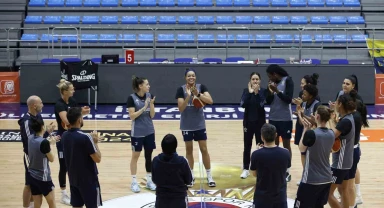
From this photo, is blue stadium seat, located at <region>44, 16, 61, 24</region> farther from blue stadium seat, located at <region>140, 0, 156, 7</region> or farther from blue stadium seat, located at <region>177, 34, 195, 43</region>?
blue stadium seat, located at <region>177, 34, 195, 43</region>

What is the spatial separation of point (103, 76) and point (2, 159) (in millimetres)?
5957

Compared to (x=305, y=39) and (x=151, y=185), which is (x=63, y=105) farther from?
(x=305, y=39)

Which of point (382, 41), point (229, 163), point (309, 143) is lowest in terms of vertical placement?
point (229, 163)

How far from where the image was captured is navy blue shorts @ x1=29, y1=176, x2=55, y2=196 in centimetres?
791

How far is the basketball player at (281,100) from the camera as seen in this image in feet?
33.5

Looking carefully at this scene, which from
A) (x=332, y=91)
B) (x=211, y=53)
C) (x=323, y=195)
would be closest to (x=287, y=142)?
(x=323, y=195)

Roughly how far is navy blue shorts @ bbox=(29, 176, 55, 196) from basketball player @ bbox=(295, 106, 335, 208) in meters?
2.96

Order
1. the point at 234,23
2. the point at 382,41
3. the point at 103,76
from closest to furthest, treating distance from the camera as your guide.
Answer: the point at 103,76 → the point at 382,41 → the point at 234,23

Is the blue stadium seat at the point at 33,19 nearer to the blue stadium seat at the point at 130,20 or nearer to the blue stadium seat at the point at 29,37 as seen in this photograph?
the blue stadium seat at the point at 29,37

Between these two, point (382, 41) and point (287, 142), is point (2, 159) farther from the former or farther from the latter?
point (382, 41)

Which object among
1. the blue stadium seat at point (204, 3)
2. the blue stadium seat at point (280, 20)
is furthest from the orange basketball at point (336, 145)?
the blue stadium seat at point (204, 3)

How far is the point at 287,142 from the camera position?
10430 millimetres

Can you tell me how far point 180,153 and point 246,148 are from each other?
2233 millimetres

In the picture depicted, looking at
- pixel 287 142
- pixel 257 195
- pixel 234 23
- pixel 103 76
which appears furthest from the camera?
pixel 234 23
